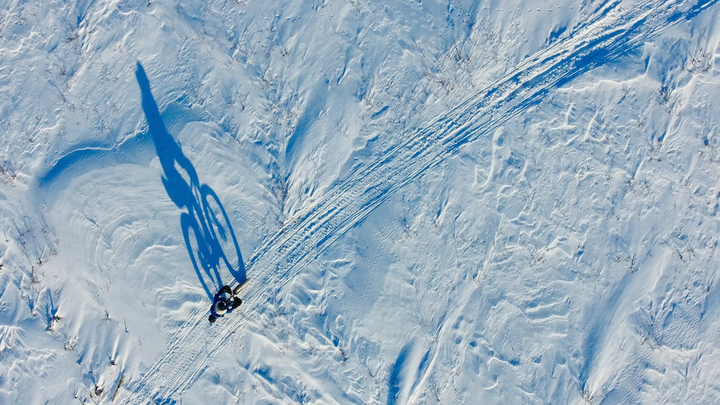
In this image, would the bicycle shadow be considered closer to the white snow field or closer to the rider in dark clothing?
the white snow field

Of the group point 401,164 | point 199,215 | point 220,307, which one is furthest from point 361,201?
point 220,307

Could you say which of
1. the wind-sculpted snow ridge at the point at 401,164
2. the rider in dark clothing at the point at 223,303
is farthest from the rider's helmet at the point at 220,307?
the wind-sculpted snow ridge at the point at 401,164

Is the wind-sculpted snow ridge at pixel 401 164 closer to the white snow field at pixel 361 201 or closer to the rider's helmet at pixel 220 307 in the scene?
the white snow field at pixel 361 201

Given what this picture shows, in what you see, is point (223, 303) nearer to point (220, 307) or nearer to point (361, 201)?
point (220, 307)

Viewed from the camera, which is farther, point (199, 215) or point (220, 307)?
point (199, 215)

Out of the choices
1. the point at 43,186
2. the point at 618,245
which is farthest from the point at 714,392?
the point at 43,186

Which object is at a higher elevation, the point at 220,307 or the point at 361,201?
the point at 361,201

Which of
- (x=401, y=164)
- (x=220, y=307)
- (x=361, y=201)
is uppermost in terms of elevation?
(x=401, y=164)

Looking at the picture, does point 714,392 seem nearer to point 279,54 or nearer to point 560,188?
point 560,188
